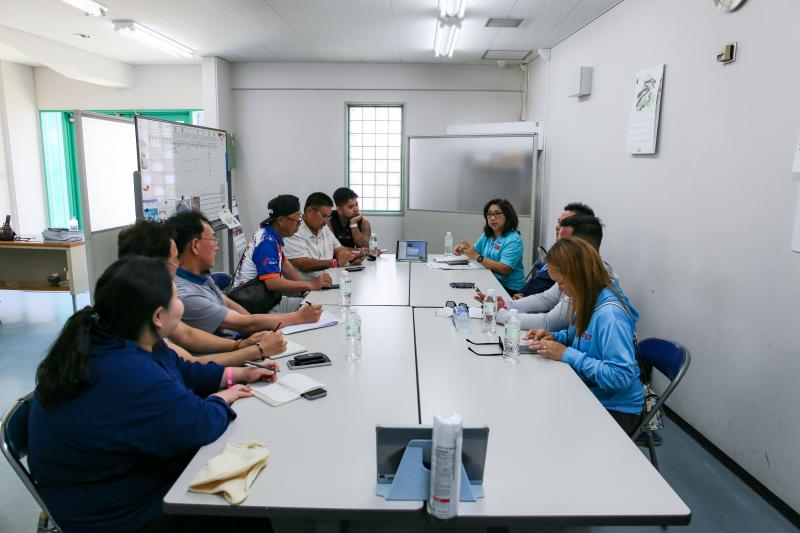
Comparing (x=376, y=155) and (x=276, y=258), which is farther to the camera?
(x=376, y=155)

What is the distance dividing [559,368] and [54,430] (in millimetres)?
1707

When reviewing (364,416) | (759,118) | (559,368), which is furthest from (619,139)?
(364,416)

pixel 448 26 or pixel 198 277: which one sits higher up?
pixel 448 26

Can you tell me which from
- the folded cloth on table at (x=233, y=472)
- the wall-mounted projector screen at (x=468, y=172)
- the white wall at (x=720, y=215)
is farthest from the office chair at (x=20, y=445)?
the wall-mounted projector screen at (x=468, y=172)

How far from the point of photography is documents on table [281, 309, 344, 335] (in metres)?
2.50

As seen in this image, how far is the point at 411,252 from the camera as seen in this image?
4641 millimetres

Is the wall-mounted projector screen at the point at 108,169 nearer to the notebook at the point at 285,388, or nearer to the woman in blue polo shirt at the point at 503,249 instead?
the notebook at the point at 285,388

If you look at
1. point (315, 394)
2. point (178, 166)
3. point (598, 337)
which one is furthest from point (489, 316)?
point (178, 166)

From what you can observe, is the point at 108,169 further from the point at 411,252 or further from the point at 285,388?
the point at 285,388

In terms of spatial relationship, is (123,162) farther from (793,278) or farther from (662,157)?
(793,278)

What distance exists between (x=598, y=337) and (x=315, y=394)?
1.13 meters

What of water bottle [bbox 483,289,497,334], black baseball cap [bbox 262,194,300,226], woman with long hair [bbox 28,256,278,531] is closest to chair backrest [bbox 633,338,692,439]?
water bottle [bbox 483,289,497,334]

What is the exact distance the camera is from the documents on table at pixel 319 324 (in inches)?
98.3

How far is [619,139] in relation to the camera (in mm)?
3992
